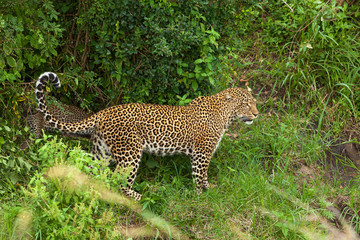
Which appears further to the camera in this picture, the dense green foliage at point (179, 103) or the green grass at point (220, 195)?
the dense green foliage at point (179, 103)

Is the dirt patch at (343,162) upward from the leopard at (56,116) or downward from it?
downward

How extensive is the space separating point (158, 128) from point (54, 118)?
146 cm

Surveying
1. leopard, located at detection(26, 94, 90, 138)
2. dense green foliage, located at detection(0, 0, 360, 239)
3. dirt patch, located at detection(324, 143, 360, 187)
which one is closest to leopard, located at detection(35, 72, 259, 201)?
dense green foliage, located at detection(0, 0, 360, 239)

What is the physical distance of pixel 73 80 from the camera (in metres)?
7.16

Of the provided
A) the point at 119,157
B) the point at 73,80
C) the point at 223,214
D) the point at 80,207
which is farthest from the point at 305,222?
the point at 73,80

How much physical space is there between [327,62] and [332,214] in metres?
3.65

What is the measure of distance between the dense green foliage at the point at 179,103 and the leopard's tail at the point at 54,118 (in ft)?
1.13

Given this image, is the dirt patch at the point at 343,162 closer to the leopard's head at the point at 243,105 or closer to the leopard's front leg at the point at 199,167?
the leopard's head at the point at 243,105

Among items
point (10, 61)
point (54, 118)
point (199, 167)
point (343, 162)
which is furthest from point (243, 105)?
point (10, 61)

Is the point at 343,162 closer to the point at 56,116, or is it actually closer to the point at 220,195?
the point at 220,195

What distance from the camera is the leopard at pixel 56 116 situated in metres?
7.11

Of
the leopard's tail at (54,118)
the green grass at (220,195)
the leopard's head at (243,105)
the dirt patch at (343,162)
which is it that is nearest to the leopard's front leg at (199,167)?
the green grass at (220,195)

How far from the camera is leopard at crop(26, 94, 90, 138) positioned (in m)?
7.11

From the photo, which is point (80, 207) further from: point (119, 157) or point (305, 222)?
point (305, 222)
